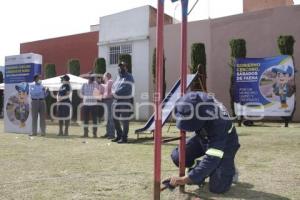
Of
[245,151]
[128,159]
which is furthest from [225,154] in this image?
[245,151]

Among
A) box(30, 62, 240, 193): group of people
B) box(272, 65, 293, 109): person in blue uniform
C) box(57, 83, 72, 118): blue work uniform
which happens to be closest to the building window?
box(272, 65, 293, 109): person in blue uniform

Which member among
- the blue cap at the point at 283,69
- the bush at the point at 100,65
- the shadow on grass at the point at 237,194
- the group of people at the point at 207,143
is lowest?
the shadow on grass at the point at 237,194

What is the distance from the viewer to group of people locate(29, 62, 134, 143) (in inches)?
420

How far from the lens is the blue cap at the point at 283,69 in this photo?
17.1m

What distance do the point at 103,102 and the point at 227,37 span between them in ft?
38.1

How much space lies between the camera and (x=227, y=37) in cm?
2233

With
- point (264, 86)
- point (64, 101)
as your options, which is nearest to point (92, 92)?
point (64, 101)

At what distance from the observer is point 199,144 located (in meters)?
5.27

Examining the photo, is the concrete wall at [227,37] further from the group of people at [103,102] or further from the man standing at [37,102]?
the man standing at [37,102]

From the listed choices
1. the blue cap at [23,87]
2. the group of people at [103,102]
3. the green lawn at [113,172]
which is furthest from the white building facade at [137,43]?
the green lawn at [113,172]

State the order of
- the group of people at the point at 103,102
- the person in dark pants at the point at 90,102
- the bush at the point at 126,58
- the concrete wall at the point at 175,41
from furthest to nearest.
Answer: the bush at the point at 126,58
the concrete wall at the point at 175,41
the person in dark pants at the point at 90,102
the group of people at the point at 103,102

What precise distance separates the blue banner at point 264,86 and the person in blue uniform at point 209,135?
12858 millimetres

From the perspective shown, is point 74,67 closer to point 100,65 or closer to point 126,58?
point 100,65

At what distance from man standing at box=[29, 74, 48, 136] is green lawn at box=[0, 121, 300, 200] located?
321 centimetres
